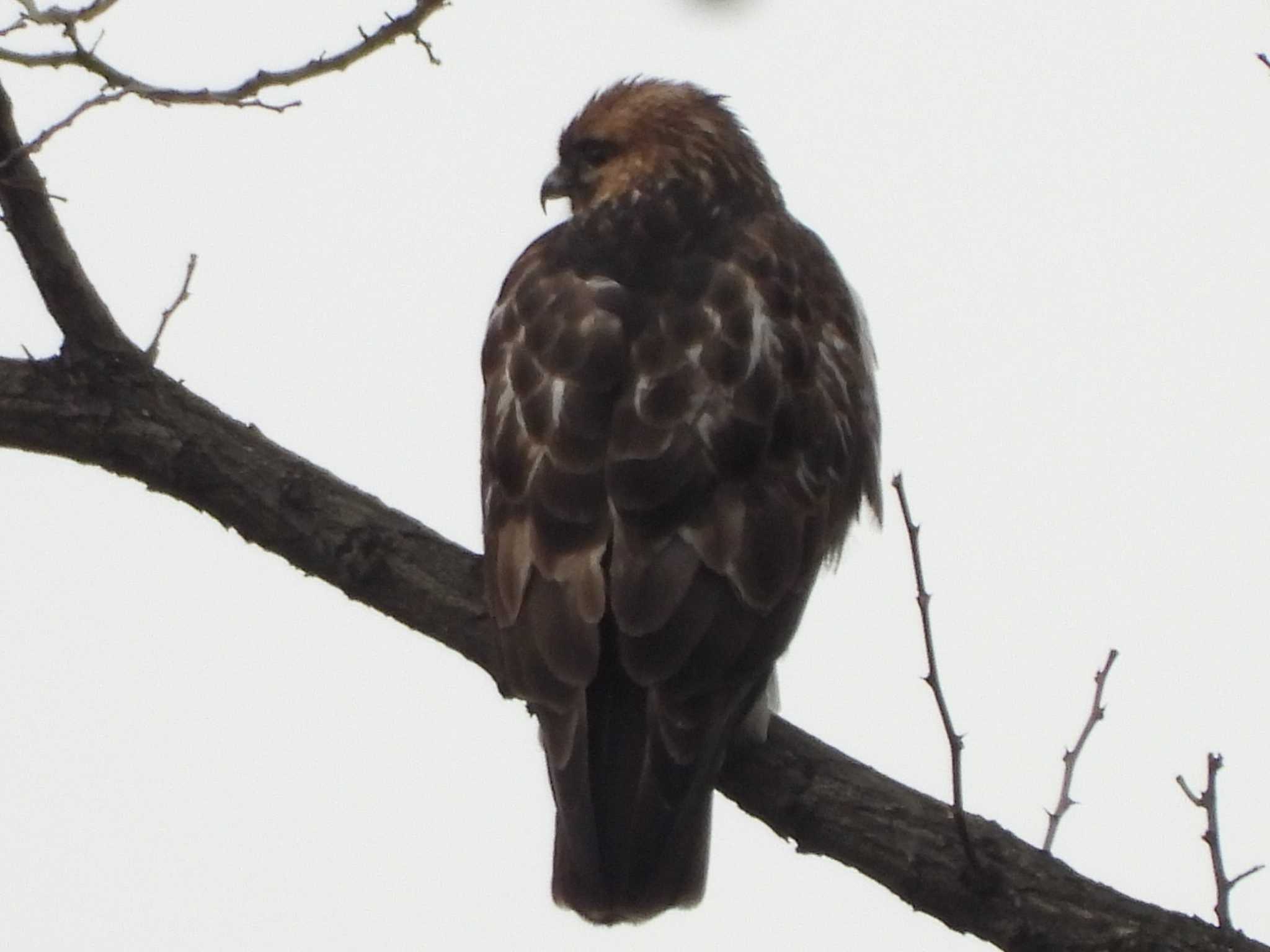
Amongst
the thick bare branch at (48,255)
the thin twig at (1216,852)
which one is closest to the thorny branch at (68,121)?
the thick bare branch at (48,255)

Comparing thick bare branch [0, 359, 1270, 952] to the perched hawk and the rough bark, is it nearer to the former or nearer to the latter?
the rough bark

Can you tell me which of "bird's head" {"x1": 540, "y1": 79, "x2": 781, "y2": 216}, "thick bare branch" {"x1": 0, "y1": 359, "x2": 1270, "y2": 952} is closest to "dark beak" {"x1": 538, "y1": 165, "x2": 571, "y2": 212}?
"bird's head" {"x1": 540, "y1": 79, "x2": 781, "y2": 216}

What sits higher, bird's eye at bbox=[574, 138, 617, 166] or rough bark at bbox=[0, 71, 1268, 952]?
bird's eye at bbox=[574, 138, 617, 166]

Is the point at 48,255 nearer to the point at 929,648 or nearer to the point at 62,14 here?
the point at 62,14

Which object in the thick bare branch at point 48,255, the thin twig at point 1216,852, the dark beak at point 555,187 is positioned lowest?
the thin twig at point 1216,852

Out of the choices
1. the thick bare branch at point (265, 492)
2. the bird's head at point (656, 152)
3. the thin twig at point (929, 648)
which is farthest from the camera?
the bird's head at point (656, 152)

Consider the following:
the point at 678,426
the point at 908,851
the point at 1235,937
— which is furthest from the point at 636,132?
the point at 1235,937

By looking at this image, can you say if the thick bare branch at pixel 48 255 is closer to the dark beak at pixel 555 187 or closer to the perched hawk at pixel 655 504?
the perched hawk at pixel 655 504

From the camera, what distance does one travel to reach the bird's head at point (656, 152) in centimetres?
610

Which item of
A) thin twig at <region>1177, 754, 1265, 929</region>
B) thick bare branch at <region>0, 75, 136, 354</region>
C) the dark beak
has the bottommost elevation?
thin twig at <region>1177, 754, 1265, 929</region>

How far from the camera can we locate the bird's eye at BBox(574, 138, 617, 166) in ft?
20.7

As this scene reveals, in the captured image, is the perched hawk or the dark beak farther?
the dark beak

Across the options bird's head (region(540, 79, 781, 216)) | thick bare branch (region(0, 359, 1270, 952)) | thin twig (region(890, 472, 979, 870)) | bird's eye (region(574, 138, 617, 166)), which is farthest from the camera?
bird's eye (region(574, 138, 617, 166))

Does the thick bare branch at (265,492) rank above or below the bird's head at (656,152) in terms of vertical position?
below
